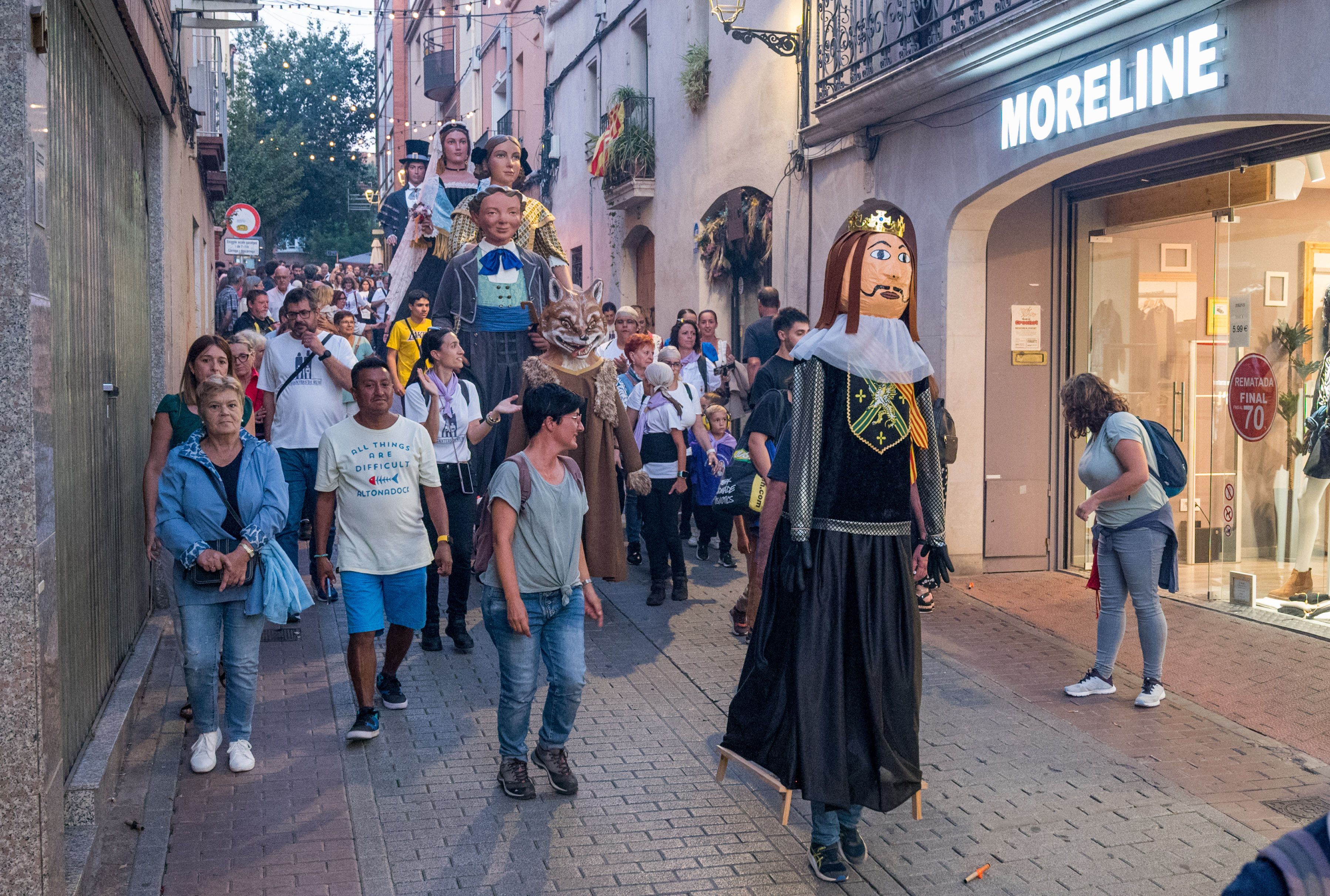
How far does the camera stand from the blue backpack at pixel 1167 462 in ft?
22.5

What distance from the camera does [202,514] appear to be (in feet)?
18.4

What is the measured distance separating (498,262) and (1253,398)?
5177 mm

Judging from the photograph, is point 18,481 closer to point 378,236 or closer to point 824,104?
point 824,104

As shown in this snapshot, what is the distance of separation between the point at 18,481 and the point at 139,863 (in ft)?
5.26

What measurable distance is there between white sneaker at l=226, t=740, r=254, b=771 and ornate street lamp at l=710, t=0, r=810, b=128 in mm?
8503

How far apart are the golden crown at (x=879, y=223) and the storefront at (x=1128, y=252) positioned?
3338 millimetres

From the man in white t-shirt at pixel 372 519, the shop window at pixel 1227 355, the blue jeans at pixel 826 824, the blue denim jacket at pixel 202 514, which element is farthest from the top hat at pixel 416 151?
the blue jeans at pixel 826 824

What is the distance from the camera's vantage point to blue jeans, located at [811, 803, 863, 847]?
4.67m

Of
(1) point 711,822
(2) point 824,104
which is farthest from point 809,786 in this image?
(2) point 824,104

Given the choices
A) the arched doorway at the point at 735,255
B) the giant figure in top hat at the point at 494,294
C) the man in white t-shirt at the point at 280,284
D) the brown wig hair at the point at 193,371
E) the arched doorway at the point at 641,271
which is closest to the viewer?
the brown wig hair at the point at 193,371

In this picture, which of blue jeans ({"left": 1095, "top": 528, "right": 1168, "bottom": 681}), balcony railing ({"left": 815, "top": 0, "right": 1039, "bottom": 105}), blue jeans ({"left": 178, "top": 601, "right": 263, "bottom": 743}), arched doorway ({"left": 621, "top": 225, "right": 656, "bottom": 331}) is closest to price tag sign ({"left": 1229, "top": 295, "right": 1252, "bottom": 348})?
balcony railing ({"left": 815, "top": 0, "right": 1039, "bottom": 105})

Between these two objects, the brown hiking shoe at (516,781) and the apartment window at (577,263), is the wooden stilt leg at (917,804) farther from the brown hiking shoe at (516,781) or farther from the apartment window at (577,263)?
the apartment window at (577,263)

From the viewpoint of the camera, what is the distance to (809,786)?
458cm

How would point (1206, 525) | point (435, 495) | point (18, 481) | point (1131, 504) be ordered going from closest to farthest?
point (18, 481) < point (435, 495) < point (1131, 504) < point (1206, 525)
